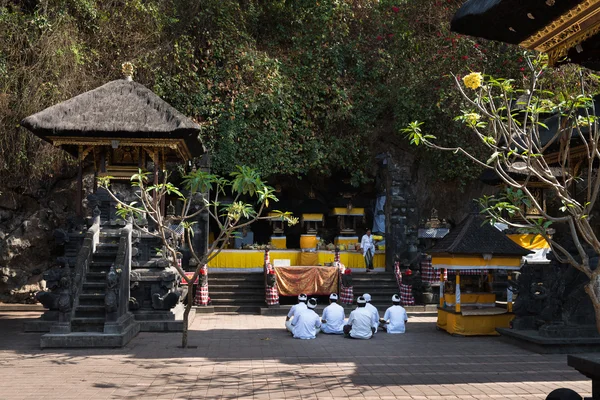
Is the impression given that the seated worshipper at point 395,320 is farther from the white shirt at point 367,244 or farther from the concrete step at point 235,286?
the white shirt at point 367,244

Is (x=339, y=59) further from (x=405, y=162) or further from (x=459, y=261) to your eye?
(x=459, y=261)

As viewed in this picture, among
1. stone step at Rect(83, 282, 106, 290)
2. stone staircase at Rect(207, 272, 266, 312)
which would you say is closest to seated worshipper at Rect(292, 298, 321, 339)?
stone step at Rect(83, 282, 106, 290)

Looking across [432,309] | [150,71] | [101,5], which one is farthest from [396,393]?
[101,5]

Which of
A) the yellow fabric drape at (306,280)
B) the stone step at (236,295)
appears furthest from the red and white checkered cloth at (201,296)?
the yellow fabric drape at (306,280)

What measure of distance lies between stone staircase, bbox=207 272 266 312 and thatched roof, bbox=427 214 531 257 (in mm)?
6929

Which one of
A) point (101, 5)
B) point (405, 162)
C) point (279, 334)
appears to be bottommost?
point (279, 334)

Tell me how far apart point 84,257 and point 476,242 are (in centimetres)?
891

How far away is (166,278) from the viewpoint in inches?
543

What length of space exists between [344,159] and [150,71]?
840 cm

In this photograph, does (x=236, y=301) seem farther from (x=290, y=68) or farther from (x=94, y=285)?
(x=290, y=68)

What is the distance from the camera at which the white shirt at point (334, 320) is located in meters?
13.7

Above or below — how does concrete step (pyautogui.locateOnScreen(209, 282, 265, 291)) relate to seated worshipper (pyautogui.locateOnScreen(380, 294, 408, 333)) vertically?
above

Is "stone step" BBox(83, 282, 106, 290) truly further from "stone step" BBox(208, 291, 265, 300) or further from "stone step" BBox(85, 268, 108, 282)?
"stone step" BBox(208, 291, 265, 300)

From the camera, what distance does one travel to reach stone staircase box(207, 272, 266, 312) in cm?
1880
